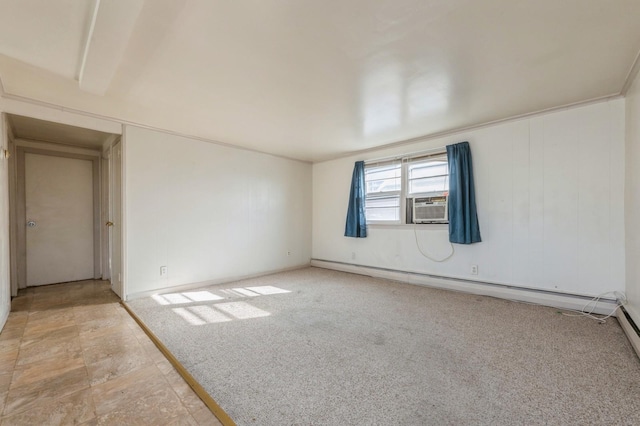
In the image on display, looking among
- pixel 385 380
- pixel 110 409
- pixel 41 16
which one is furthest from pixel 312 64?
pixel 110 409

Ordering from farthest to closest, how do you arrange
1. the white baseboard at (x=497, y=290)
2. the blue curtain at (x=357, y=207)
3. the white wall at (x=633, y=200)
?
the blue curtain at (x=357, y=207) < the white baseboard at (x=497, y=290) < the white wall at (x=633, y=200)

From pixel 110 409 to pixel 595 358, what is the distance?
328 centimetres

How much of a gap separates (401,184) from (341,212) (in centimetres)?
139

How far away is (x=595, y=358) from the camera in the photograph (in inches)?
78.8

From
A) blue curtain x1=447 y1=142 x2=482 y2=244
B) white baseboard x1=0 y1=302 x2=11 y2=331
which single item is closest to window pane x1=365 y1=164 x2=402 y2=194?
blue curtain x1=447 y1=142 x2=482 y2=244

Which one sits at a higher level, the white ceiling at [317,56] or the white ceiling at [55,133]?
the white ceiling at [317,56]

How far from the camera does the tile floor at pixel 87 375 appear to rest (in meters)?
1.45

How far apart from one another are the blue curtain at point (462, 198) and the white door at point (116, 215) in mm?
4531

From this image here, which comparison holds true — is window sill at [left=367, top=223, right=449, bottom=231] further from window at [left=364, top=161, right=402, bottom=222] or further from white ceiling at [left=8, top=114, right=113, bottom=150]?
white ceiling at [left=8, top=114, right=113, bottom=150]

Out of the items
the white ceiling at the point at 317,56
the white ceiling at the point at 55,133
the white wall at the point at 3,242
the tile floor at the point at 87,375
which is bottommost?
the tile floor at the point at 87,375

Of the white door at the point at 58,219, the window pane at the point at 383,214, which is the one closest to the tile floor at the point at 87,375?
the white door at the point at 58,219

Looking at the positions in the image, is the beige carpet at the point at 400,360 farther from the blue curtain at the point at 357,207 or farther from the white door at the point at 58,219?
the white door at the point at 58,219

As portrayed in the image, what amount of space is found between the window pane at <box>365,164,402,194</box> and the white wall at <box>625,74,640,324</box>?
2.56m

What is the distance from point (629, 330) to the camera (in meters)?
2.29
